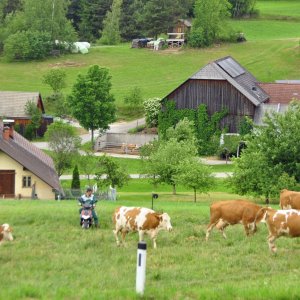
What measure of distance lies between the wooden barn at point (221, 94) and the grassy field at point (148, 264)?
152 feet

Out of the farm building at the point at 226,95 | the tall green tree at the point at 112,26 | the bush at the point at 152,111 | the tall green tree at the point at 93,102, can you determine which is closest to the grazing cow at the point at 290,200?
the farm building at the point at 226,95

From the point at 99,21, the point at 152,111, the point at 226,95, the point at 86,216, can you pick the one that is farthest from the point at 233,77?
the point at 99,21

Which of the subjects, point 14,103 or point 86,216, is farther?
point 14,103

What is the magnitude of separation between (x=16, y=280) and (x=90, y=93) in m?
55.1

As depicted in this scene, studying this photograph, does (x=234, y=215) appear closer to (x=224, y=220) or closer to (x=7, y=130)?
(x=224, y=220)

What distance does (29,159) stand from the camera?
44.1 meters

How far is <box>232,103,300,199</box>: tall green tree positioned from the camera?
34.0m

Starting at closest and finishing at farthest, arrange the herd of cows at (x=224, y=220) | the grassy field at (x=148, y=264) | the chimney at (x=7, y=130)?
the grassy field at (x=148, y=264) < the herd of cows at (x=224, y=220) < the chimney at (x=7, y=130)

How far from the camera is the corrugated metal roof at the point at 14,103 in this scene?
2820 inches

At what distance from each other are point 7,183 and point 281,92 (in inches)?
1349

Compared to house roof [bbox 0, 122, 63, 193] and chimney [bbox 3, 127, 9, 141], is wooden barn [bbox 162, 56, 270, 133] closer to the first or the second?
Answer: house roof [bbox 0, 122, 63, 193]

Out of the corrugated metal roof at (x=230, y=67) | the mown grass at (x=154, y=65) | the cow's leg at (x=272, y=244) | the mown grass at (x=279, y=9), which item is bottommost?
the cow's leg at (x=272, y=244)

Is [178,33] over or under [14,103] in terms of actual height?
over

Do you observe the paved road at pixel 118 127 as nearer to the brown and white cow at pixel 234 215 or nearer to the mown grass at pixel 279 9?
the brown and white cow at pixel 234 215
